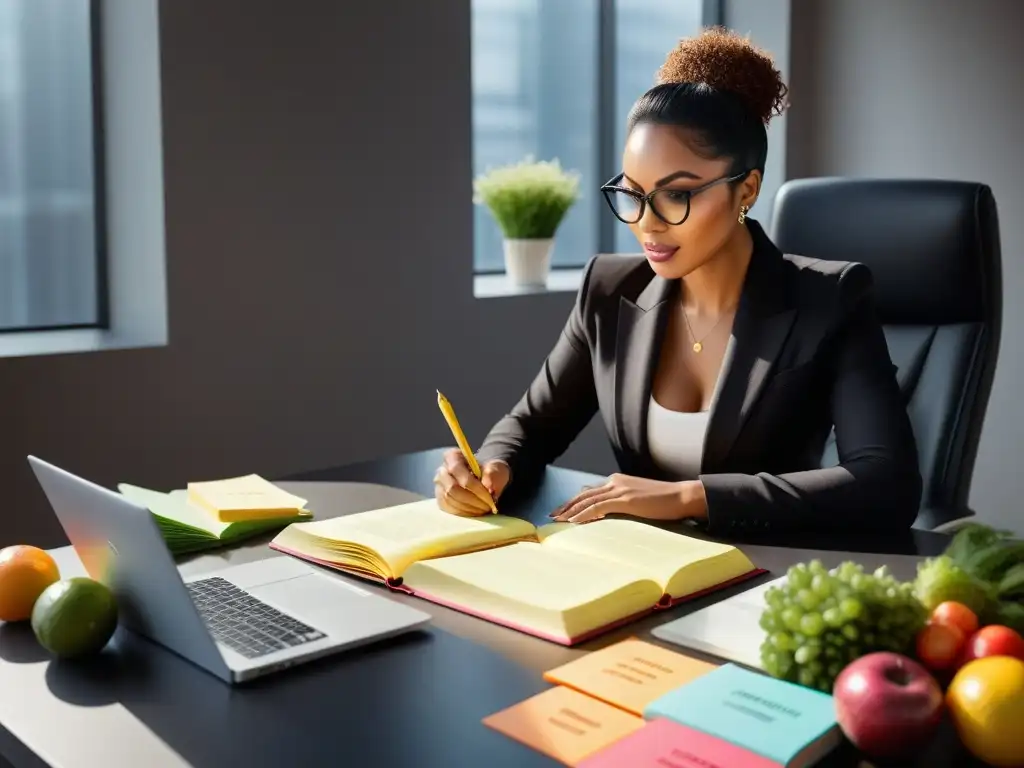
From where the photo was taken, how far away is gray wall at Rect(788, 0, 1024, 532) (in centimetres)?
340

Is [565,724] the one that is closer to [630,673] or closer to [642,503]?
[630,673]

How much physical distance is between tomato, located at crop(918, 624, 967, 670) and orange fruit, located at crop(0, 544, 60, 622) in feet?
2.64

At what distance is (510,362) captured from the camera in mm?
3137

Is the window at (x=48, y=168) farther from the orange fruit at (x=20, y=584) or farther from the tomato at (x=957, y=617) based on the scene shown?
the tomato at (x=957, y=617)

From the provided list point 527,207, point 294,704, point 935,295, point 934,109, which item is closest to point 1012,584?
point 294,704

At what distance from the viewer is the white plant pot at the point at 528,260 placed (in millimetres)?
3283

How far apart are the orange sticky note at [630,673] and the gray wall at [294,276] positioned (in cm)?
166

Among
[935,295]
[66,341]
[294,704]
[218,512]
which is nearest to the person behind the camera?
[294,704]

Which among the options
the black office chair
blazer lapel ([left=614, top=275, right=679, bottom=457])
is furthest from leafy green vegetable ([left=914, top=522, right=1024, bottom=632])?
the black office chair

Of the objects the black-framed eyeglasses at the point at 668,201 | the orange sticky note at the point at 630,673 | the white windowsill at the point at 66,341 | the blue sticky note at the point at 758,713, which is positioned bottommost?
the orange sticky note at the point at 630,673

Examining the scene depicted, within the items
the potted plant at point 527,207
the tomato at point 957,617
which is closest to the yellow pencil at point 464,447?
the tomato at point 957,617

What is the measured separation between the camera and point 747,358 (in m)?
1.67

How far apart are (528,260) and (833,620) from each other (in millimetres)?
2515

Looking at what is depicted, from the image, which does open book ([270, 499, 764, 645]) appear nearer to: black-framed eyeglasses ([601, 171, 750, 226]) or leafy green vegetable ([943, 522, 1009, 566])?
leafy green vegetable ([943, 522, 1009, 566])
